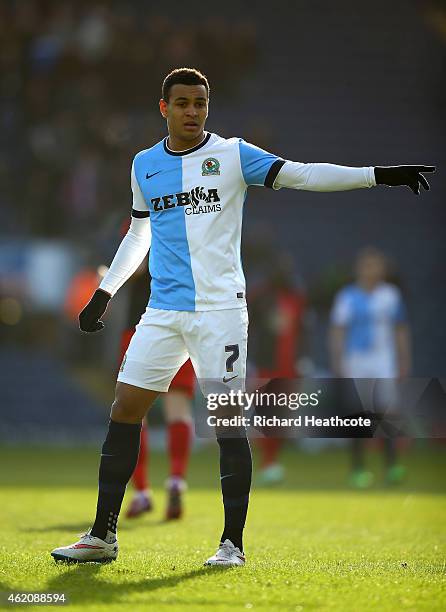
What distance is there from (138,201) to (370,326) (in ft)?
20.5

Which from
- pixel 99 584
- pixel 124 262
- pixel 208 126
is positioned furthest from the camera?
pixel 208 126

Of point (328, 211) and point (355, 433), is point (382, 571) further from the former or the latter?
point (328, 211)

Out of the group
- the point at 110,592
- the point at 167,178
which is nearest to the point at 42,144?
the point at 167,178

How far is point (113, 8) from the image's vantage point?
691 inches

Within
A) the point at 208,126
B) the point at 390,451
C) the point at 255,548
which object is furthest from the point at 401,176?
the point at 208,126

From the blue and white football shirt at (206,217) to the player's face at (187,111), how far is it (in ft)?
0.22

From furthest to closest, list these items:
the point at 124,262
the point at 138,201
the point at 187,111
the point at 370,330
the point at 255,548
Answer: the point at 370,330, the point at 255,548, the point at 124,262, the point at 138,201, the point at 187,111

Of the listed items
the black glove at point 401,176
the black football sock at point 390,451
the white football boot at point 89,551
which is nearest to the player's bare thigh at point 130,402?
the white football boot at point 89,551

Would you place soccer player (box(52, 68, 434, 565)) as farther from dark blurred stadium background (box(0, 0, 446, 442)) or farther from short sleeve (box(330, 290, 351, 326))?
dark blurred stadium background (box(0, 0, 446, 442))

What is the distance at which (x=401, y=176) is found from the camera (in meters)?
4.27

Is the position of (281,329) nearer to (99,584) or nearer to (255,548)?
(255,548)

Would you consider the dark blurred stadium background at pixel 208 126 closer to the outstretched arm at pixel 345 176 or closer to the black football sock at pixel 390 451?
the black football sock at pixel 390 451

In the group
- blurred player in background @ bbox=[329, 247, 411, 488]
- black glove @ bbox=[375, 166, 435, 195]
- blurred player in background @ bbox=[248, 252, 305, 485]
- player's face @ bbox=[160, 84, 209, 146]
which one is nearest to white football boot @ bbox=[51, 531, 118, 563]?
player's face @ bbox=[160, 84, 209, 146]

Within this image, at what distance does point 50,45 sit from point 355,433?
12.9m
